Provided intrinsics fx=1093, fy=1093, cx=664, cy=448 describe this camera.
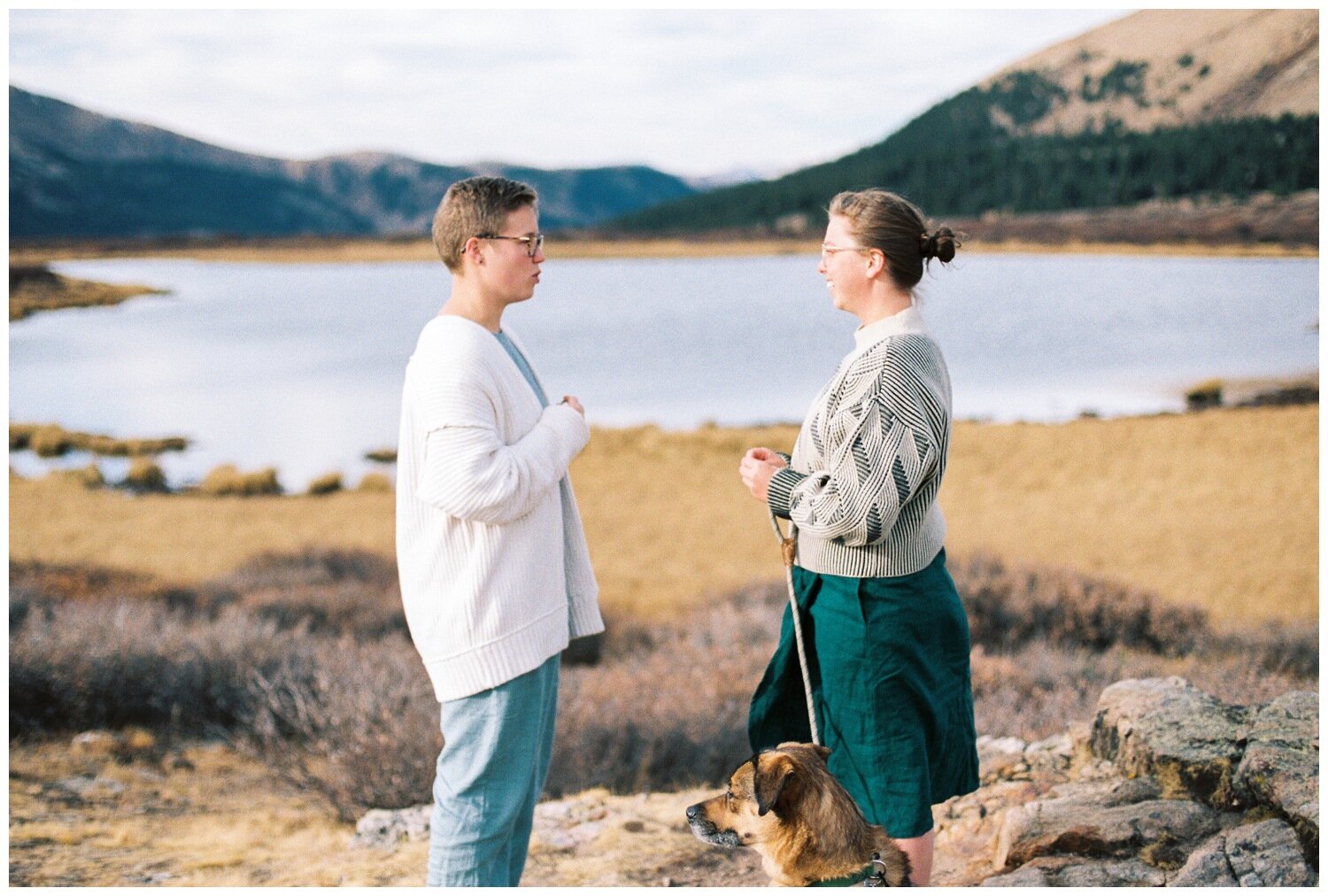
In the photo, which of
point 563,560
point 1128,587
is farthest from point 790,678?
point 1128,587

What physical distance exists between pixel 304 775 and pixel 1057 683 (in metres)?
3.75

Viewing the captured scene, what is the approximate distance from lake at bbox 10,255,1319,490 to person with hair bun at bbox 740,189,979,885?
13.9 metres

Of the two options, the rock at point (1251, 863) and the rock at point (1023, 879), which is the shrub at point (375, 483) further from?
the rock at point (1251, 863)

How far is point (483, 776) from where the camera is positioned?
85.9 inches

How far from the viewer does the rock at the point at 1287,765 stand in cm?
276

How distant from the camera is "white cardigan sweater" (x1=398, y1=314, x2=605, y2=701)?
2002 mm

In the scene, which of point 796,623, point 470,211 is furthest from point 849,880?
point 470,211

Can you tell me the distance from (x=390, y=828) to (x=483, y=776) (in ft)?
6.82

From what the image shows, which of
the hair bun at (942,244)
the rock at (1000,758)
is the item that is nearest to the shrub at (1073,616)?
the rock at (1000,758)

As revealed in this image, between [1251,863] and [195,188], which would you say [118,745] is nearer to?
[1251,863]

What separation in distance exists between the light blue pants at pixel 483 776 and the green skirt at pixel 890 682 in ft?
1.75

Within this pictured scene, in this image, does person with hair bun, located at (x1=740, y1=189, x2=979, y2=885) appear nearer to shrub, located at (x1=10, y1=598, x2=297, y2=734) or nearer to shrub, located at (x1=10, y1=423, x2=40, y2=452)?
shrub, located at (x1=10, y1=598, x2=297, y2=734)

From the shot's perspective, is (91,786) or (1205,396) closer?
(91,786)

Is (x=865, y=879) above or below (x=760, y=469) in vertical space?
below
